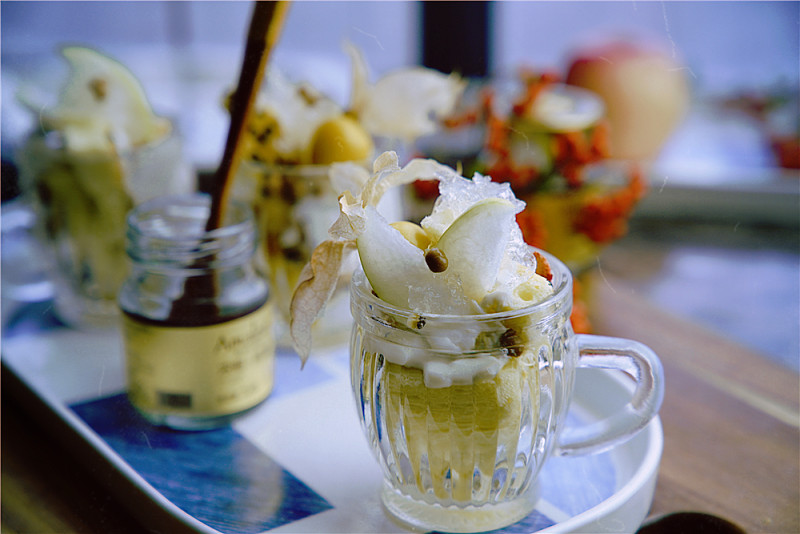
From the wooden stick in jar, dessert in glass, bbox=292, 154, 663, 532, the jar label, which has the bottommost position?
the jar label

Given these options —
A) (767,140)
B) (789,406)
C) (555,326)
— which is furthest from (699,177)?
(555,326)

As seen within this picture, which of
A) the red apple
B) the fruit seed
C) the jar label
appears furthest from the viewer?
the red apple

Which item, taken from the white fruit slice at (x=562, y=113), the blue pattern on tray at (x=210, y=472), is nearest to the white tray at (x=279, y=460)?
the blue pattern on tray at (x=210, y=472)

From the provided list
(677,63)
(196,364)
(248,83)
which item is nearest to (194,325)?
(196,364)

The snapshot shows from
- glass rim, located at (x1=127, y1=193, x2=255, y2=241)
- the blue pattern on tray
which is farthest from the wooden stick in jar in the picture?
the blue pattern on tray

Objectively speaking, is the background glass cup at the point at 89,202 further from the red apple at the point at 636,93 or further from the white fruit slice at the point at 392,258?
the red apple at the point at 636,93

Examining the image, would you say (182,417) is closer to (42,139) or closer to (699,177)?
(42,139)

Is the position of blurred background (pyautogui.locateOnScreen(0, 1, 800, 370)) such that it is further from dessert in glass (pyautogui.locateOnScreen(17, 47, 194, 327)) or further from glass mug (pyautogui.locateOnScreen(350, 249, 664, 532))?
glass mug (pyautogui.locateOnScreen(350, 249, 664, 532))

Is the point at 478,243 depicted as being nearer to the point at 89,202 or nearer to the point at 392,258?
the point at 392,258
